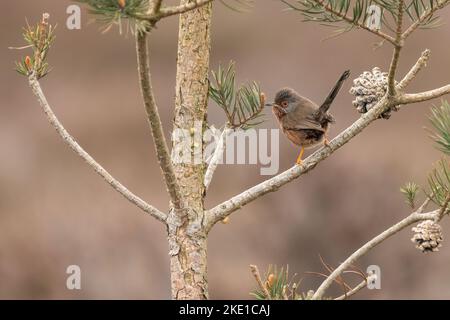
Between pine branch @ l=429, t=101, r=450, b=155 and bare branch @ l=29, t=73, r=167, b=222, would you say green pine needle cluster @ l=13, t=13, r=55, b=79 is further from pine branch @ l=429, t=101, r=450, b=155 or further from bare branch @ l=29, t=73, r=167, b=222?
pine branch @ l=429, t=101, r=450, b=155

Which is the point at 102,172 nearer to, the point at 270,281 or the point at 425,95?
the point at 270,281

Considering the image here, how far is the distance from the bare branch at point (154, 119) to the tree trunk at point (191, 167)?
0.04 metres

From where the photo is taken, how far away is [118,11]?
82cm

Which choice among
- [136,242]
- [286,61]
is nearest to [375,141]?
[286,61]

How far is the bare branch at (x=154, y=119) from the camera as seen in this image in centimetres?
87

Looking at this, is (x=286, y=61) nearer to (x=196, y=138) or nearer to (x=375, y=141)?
(x=375, y=141)

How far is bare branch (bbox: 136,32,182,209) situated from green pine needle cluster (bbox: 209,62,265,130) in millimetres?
185

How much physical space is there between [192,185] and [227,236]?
1.92 metres

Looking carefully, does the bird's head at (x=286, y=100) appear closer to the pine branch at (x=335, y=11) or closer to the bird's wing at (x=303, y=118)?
the bird's wing at (x=303, y=118)

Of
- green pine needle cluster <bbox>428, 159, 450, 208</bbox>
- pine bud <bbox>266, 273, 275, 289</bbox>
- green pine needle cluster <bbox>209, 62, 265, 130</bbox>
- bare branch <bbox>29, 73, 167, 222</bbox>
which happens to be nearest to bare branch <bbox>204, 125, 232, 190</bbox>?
green pine needle cluster <bbox>209, 62, 265, 130</bbox>

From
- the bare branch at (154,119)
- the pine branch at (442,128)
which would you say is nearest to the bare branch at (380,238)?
the pine branch at (442,128)

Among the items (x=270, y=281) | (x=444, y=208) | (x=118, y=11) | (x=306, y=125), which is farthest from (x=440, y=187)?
(x=118, y=11)

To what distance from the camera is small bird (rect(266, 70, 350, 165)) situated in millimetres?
1470

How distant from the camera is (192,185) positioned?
3.72 ft
